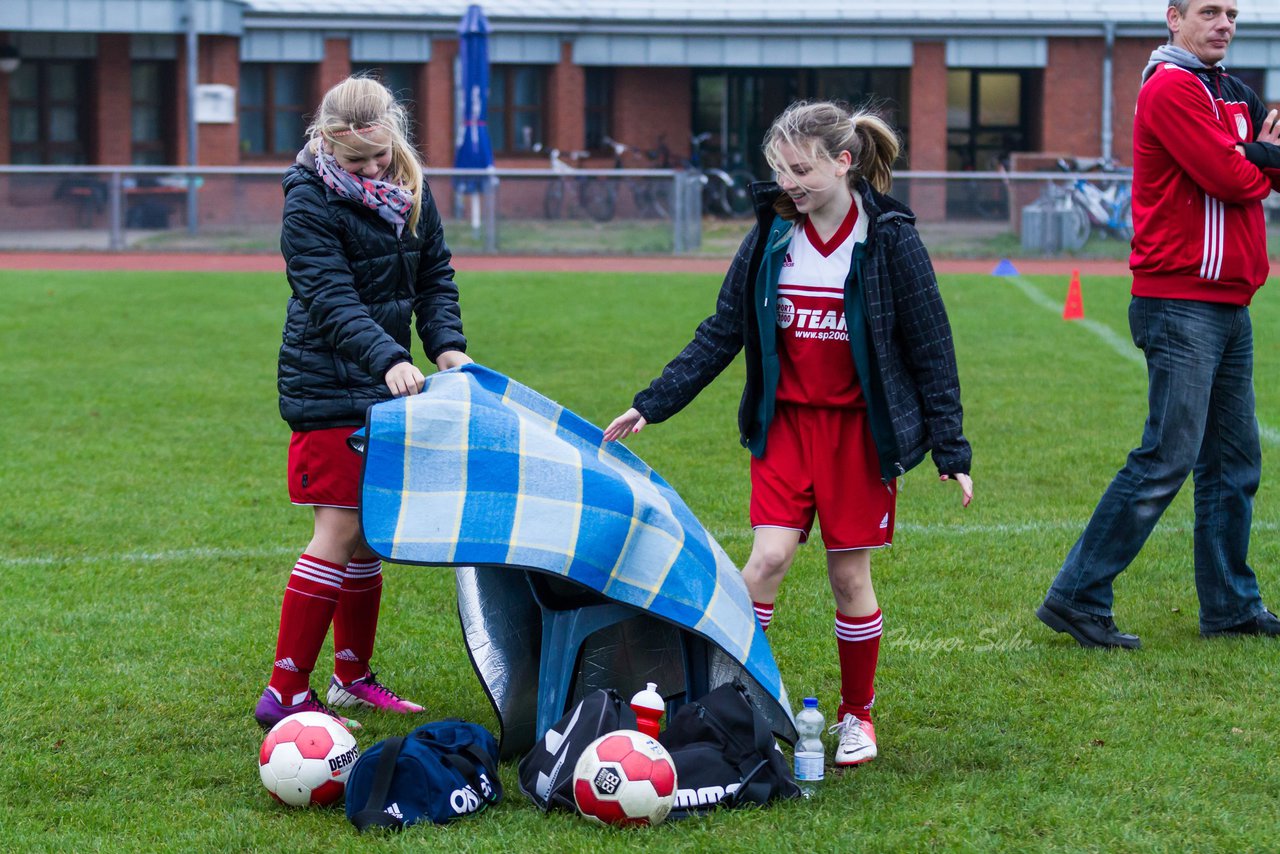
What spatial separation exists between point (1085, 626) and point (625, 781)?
2.20 m

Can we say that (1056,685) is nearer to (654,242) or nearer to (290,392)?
(290,392)

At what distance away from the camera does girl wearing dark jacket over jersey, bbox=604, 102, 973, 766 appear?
4.30 metres

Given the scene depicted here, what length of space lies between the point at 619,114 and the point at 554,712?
29.5 m

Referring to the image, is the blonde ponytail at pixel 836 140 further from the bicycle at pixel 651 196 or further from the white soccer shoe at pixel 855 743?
the bicycle at pixel 651 196

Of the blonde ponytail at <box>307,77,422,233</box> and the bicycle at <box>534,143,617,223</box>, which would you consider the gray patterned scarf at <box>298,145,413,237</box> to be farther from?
the bicycle at <box>534,143,617,223</box>

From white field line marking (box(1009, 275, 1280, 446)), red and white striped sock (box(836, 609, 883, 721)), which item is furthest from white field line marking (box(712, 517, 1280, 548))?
red and white striped sock (box(836, 609, 883, 721))

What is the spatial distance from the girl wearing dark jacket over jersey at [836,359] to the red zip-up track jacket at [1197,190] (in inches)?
47.6

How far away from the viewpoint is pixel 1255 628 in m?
5.57

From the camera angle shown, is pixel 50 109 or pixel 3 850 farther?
pixel 50 109

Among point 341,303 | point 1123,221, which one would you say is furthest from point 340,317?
point 1123,221

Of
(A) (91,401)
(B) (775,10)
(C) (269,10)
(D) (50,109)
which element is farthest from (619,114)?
(A) (91,401)

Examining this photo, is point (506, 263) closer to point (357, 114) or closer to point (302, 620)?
point (302, 620)

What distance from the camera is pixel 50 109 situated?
30.3m

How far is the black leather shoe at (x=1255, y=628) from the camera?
5.56 metres
